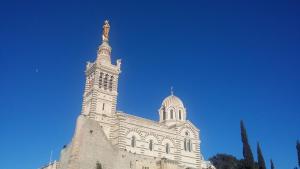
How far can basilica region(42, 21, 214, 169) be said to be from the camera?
115 ft

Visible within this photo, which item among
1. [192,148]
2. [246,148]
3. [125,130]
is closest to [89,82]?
[125,130]

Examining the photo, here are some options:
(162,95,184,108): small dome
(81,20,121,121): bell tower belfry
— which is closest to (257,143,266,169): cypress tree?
(162,95,184,108): small dome

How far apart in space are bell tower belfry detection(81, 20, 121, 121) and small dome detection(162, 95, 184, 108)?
34.7 ft

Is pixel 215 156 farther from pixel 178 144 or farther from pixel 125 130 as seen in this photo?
pixel 125 130

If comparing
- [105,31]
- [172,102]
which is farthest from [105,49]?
[172,102]

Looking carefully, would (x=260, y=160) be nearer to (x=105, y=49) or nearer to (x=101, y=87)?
(x=101, y=87)

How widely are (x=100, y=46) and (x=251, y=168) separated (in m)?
29.6

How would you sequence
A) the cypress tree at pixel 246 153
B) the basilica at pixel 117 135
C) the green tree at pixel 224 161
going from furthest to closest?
1. the green tree at pixel 224 161
2. the cypress tree at pixel 246 153
3. the basilica at pixel 117 135

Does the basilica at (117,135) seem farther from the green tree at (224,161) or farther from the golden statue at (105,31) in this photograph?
the green tree at (224,161)

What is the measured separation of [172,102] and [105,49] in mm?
14463

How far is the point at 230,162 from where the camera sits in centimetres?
6400

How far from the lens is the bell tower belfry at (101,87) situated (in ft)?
159

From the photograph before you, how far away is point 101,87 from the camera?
50594 mm

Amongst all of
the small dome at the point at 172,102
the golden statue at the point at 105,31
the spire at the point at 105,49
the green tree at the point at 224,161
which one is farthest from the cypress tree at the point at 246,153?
the golden statue at the point at 105,31
